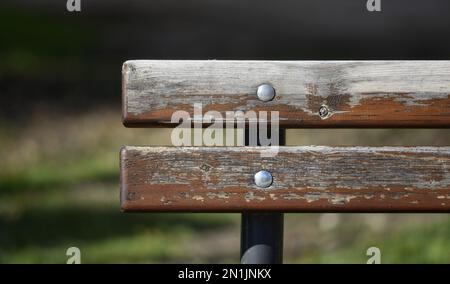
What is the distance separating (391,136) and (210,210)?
3.81 m

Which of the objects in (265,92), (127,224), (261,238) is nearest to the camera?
(265,92)

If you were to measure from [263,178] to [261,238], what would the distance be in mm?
183

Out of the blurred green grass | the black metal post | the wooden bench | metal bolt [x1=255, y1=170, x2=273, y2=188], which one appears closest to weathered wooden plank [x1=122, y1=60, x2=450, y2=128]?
the wooden bench

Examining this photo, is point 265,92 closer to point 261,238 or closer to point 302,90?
point 302,90

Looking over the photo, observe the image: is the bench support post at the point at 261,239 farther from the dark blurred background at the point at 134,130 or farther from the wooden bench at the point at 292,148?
the dark blurred background at the point at 134,130

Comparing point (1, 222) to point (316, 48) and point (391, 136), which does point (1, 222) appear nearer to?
point (391, 136)

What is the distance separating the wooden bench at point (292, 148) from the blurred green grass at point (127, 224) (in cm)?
196

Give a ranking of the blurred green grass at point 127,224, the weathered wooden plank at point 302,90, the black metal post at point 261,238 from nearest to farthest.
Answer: the weathered wooden plank at point 302,90
the black metal post at point 261,238
the blurred green grass at point 127,224

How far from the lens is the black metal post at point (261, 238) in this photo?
7.81ft

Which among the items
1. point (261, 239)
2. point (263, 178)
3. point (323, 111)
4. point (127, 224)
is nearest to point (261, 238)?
point (261, 239)

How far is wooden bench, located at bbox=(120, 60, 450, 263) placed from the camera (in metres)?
2.26

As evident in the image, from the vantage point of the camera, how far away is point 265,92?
2268mm

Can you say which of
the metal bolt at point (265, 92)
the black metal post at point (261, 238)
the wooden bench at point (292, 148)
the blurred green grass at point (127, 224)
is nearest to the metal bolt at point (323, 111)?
the wooden bench at point (292, 148)
